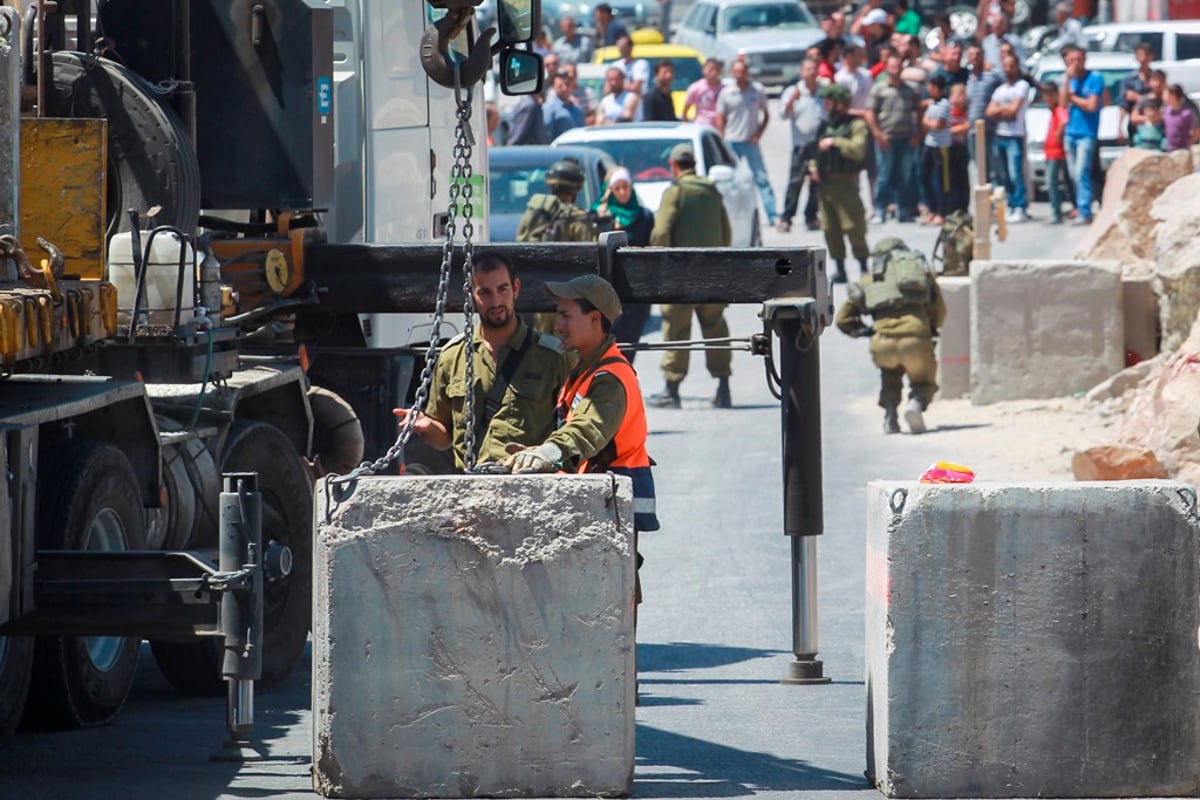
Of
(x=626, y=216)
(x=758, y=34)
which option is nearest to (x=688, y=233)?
(x=626, y=216)

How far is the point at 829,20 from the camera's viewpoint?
30438 millimetres

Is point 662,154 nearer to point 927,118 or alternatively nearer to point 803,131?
point 803,131

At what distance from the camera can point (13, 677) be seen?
693 cm

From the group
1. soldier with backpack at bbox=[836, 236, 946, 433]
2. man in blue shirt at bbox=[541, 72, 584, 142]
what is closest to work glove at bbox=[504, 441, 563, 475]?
soldier with backpack at bbox=[836, 236, 946, 433]

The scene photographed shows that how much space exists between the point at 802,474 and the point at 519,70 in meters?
1.90

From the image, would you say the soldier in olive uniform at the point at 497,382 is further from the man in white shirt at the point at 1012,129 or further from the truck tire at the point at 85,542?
the man in white shirt at the point at 1012,129

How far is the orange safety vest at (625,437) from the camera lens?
7277 mm

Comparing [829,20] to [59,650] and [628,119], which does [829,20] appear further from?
[59,650]

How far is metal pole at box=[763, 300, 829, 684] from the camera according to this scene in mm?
8516

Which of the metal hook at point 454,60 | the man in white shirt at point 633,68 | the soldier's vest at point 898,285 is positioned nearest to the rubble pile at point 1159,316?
the soldier's vest at point 898,285

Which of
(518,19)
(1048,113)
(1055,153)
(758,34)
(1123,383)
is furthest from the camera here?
(758,34)

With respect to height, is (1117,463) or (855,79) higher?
(855,79)

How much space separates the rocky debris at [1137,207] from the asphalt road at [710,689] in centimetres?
400

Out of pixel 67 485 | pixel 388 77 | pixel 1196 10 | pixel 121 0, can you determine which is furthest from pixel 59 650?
pixel 1196 10
